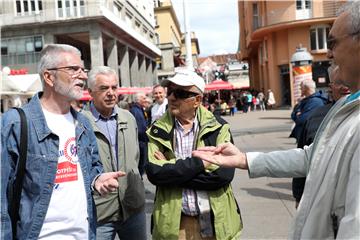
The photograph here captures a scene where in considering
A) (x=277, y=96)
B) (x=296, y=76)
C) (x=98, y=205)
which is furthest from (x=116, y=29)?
(x=98, y=205)

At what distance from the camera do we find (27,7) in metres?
36.1

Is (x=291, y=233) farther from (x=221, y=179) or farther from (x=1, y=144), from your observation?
(x=1, y=144)

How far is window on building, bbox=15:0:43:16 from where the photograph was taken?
118 feet

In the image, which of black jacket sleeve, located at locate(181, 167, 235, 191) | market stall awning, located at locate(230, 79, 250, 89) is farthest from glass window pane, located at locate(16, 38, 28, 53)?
black jacket sleeve, located at locate(181, 167, 235, 191)

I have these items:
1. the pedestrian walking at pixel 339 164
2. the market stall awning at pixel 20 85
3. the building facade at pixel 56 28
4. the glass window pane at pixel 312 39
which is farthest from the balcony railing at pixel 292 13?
the pedestrian walking at pixel 339 164

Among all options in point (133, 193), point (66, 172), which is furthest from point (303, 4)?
point (66, 172)

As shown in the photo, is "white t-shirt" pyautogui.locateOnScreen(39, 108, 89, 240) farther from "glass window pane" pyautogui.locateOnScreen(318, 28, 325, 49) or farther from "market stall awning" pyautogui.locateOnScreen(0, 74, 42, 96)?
"glass window pane" pyautogui.locateOnScreen(318, 28, 325, 49)

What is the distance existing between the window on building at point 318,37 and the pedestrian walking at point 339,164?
34.7 meters

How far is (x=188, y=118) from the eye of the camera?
11.0 feet

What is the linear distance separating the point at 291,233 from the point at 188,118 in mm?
1574

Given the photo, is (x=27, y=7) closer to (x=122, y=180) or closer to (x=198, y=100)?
(x=122, y=180)

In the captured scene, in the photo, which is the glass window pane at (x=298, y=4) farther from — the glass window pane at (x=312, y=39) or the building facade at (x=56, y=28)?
the building facade at (x=56, y=28)

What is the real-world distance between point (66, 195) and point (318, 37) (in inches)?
1371

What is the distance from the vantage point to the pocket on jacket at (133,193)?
3.59m
